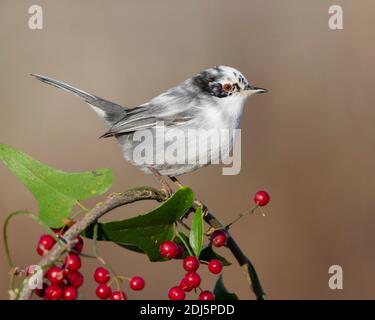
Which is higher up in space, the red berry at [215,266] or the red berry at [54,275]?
the red berry at [54,275]

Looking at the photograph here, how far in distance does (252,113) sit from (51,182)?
15.7ft

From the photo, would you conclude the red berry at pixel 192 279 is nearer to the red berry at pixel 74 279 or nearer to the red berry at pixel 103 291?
the red berry at pixel 103 291

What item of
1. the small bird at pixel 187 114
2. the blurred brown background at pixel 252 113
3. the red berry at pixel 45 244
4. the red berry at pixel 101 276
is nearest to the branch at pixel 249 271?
the red berry at pixel 101 276

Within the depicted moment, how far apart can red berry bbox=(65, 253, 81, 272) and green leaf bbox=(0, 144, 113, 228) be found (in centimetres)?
24

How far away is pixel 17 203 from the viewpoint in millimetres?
6227

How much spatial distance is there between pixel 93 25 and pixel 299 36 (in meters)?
2.38

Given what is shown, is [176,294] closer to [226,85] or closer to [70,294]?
[70,294]

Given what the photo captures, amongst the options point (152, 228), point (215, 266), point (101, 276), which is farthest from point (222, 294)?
point (101, 276)

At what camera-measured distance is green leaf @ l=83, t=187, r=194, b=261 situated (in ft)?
7.30

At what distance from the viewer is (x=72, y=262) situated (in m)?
1.88

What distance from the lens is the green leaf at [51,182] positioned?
83.1 inches

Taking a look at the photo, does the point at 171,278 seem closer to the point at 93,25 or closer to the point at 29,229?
the point at 29,229

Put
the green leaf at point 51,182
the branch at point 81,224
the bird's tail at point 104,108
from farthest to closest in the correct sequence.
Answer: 1. the bird's tail at point 104,108
2. the green leaf at point 51,182
3. the branch at point 81,224

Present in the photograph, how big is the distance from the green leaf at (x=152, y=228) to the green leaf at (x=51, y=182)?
15 centimetres
